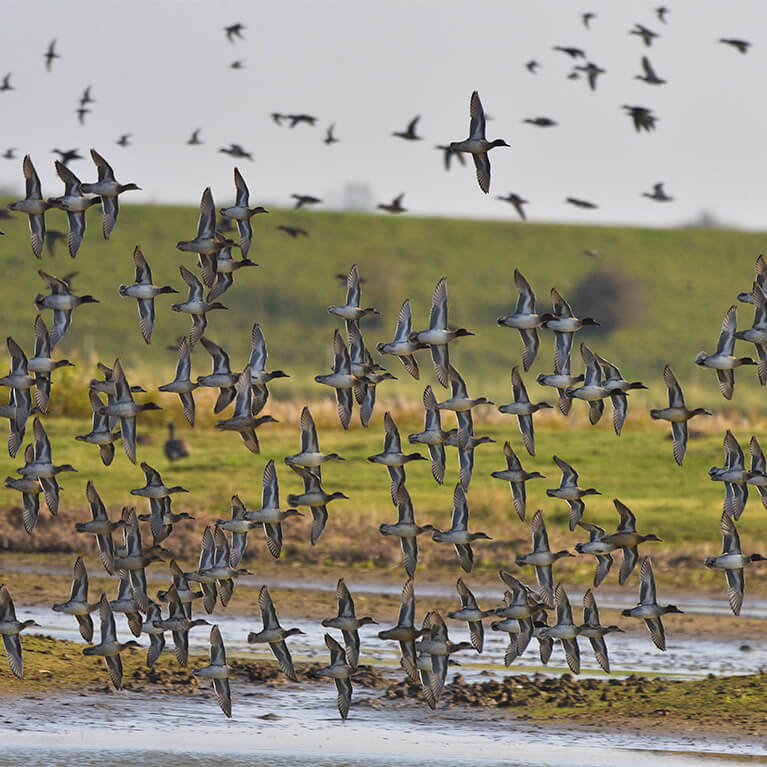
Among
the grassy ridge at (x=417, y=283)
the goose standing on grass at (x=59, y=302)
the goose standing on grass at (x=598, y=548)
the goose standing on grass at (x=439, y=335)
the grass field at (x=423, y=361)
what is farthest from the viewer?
the grassy ridge at (x=417, y=283)

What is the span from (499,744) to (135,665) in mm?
6419

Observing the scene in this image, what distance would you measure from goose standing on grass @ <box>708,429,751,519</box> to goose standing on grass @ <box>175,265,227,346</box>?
593 cm

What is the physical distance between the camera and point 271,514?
21.0m

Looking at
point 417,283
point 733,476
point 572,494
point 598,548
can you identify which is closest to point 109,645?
point 572,494

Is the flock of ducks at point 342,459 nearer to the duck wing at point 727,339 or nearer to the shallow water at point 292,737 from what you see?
the duck wing at point 727,339

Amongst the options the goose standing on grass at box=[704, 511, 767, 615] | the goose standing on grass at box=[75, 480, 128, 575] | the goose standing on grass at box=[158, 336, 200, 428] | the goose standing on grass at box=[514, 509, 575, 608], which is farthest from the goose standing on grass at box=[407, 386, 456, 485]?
the goose standing on grass at box=[75, 480, 128, 575]

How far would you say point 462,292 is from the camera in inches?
4813

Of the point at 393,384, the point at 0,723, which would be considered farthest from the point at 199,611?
the point at 393,384

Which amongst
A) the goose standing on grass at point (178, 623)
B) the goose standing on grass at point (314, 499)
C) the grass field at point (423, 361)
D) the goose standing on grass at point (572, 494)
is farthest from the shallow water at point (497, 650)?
the grass field at point (423, 361)

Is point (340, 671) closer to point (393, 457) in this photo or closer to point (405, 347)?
point (393, 457)

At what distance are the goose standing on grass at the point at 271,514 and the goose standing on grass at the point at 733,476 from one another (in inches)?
198

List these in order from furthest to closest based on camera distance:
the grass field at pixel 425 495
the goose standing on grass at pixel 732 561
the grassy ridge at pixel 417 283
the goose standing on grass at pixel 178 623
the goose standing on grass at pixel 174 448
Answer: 1. the grassy ridge at pixel 417 283
2. the goose standing on grass at pixel 174 448
3. the grass field at pixel 425 495
4. the goose standing on grass at pixel 178 623
5. the goose standing on grass at pixel 732 561

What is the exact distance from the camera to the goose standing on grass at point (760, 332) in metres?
20.1

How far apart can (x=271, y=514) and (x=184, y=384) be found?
181 cm
